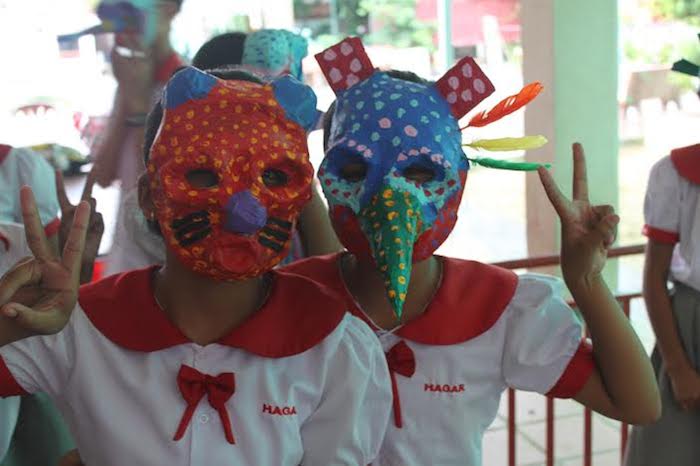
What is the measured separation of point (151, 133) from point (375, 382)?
22.7 inches

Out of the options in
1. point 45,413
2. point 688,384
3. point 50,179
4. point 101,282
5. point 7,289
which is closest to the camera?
point 7,289

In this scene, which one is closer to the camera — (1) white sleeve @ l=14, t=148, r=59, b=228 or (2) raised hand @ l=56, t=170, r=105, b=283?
(2) raised hand @ l=56, t=170, r=105, b=283

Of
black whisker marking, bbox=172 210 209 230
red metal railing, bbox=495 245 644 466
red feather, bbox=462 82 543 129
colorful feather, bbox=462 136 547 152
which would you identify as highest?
red feather, bbox=462 82 543 129

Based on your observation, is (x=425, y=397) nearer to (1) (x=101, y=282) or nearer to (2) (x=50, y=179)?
(1) (x=101, y=282)

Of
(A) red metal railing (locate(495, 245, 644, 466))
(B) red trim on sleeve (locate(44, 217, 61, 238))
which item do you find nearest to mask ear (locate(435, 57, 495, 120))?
(A) red metal railing (locate(495, 245, 644, 466))

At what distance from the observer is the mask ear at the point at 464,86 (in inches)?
64.6

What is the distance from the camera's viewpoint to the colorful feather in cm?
170

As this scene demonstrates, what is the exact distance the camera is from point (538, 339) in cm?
161

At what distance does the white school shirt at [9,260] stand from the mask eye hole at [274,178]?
2.19 feet

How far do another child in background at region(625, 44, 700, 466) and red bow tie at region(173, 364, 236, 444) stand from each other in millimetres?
1271

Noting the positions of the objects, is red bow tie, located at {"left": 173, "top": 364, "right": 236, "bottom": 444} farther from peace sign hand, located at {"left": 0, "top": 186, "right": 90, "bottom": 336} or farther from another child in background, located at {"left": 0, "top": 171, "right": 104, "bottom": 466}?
another child in background, located at {"left": 0, "top": 171, "right": 104, "bottom": 466}

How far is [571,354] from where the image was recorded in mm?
1599

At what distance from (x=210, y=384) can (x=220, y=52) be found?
1002 mm

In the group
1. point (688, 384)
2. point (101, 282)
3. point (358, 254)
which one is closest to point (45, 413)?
point (101, 282)
